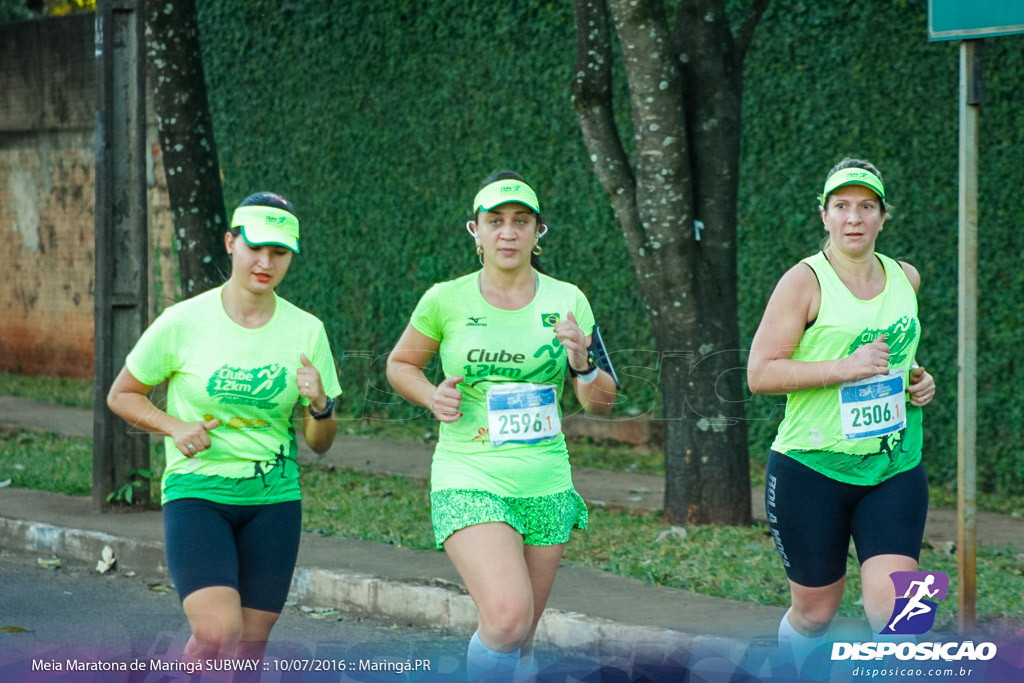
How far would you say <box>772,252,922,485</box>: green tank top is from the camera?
4645mm

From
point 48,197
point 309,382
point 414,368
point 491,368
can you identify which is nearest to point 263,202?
point 309,382

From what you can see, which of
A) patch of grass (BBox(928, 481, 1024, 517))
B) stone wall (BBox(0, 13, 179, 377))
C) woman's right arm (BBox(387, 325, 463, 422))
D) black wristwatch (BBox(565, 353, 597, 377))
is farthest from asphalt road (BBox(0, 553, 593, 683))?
stone wall (BBox(0, 13, 179, 377))

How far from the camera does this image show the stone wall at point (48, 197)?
17.4m

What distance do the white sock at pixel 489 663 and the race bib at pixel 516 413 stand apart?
68 centimetres

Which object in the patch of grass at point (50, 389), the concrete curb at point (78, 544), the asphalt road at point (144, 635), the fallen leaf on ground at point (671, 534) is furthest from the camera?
the patch of grass at point (50, 389)

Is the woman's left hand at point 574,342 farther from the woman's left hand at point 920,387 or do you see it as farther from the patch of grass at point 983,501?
the patch of grass at point 983,501

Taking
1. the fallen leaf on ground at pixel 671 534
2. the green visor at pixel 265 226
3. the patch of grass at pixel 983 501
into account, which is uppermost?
the green visor at pixel 265 226

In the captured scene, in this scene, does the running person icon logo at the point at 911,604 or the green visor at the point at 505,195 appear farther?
the green visor at the point at 505,195

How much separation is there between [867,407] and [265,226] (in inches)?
84.5

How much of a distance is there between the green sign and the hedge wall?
12.5 ft

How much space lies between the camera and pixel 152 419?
4512mm

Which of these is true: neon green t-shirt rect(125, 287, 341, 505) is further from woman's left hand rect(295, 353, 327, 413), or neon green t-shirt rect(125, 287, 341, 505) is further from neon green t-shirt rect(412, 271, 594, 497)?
neon green t-shirt rect(412, 271, 594, 497)

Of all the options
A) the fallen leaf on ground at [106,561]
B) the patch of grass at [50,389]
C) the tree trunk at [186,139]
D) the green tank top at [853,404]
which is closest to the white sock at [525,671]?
the green tank top at [853,404]

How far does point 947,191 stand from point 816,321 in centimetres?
526
